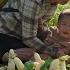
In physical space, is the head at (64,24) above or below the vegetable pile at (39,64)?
above

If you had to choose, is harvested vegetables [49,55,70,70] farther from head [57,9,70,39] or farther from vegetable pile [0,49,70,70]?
head [57,9,70,39]

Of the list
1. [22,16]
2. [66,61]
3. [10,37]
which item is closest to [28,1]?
[22,16]

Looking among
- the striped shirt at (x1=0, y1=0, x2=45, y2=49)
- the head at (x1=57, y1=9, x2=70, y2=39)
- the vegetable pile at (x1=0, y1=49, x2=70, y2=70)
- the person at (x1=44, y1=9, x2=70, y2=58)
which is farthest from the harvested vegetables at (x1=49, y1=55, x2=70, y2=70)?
the striped shirt at (x1=0, y1=0, x2=45, y2=49)

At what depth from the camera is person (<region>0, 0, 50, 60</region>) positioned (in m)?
4.54

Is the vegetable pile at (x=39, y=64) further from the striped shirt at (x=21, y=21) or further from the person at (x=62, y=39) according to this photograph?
the striped shirt at (x=21, y=21)

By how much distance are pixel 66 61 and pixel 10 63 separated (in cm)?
52

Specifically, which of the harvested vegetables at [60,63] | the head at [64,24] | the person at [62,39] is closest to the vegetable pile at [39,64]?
the harvested vegetables at [60,63]

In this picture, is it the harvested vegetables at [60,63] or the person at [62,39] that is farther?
the person at [62,39]

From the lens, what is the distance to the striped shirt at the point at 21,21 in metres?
4.52

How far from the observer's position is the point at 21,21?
4668 millimetres

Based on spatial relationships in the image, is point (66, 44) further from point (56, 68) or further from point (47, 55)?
point (56, 68)

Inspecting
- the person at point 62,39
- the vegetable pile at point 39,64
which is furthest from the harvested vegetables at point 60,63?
the person at point 62,39

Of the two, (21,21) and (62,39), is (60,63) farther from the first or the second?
(21,21)

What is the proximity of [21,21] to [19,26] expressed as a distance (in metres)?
0.10
